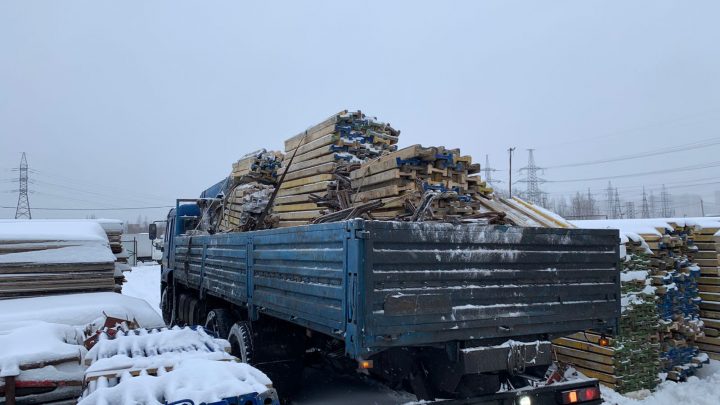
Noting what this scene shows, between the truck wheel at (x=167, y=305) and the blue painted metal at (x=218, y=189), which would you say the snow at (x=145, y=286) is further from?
the blue painted metal at (x=218, y=189)

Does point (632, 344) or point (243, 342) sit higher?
point (243, 342)

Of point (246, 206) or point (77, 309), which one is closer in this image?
point (77, 309)

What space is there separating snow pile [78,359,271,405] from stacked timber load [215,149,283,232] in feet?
14.6

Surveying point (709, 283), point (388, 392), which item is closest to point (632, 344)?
point (709, 283)

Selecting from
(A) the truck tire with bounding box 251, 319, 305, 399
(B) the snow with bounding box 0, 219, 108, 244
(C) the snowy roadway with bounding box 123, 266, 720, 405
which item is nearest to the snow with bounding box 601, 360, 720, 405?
(C) the snowy roadway with bounding box 123, 266, 720, 405

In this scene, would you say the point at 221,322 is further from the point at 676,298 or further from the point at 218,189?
the point at 676,298

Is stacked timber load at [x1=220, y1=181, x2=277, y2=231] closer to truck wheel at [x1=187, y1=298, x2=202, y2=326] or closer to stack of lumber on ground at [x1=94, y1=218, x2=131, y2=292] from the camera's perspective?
truck wheel at [x1=187, y1=298, x2=202, y2=326]

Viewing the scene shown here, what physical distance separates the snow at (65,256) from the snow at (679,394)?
7.40m

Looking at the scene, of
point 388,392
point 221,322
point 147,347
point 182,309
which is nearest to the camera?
point 147,347

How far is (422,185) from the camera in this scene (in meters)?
5.26

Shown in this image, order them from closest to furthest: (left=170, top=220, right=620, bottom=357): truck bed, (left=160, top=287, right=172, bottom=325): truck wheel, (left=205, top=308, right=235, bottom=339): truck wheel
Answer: (left=170, top=220, right=620, bottom=357): truck bed < (left=205, top=308, right=235, bottom=339): truck wheel < (left=160, top=287, right=172, bottom=325): truck wheel

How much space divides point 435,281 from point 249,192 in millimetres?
5675

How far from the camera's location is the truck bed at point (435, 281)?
3.53 m

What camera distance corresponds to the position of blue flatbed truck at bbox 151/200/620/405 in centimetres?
357
